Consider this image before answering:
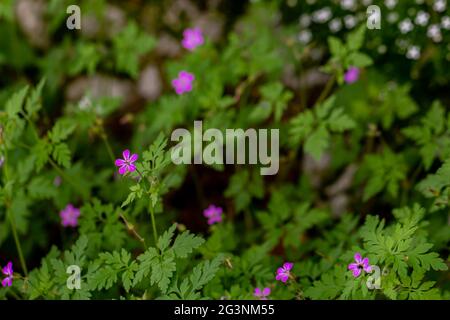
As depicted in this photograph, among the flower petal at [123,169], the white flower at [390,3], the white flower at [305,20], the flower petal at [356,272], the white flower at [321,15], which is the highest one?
the white flower at [305,20]

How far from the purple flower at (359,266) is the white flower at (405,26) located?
1625 millimetres

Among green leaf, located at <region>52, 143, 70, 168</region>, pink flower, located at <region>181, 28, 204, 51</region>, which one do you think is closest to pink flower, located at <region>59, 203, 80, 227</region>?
green leaf, located at <region>52, 143, 70, 168</region>

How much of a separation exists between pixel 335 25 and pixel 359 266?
6.08 ft

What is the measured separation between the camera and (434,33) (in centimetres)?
310

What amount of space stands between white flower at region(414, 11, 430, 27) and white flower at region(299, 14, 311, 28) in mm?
677

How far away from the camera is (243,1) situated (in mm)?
4109

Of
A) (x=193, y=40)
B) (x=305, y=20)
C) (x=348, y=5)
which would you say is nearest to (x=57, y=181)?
(x=193, y=40)

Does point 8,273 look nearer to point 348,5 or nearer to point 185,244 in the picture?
point 185,244

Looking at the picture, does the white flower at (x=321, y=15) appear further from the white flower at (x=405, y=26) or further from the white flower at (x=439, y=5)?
the white flower at (x=439, y=5)

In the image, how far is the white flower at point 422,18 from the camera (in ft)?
10.0

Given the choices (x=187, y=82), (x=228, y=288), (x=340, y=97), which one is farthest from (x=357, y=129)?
(x=228, y=288)

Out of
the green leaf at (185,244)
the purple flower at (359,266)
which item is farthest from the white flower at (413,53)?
the green leaf at (185,244)

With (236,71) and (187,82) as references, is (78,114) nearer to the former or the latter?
(187,82)

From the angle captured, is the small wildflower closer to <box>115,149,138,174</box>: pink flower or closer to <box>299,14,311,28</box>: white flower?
<box>115,149,138,174</box>: pink flower
